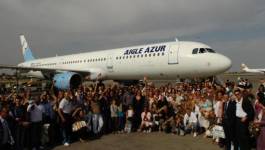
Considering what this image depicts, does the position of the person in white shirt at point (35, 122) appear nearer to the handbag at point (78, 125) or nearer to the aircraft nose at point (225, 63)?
the handbag at point (78, 125)

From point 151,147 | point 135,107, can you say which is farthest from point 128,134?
point 151,147

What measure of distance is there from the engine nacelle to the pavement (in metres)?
12.8

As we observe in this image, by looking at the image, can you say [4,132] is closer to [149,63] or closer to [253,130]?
[253,130]

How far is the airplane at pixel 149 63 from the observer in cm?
1938

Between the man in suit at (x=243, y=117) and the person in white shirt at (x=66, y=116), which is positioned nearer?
the man in suit at (x=243, y=117)

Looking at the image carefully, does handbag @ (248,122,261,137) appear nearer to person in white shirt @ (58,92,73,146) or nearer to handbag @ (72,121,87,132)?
handbag @ (72,121,87,132)

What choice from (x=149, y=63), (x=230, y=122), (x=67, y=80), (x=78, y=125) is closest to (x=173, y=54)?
(x=149, y=63)

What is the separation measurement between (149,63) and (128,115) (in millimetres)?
9565

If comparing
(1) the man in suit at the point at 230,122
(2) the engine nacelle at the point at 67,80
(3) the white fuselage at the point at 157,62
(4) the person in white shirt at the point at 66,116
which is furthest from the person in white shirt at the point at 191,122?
(2) the engine nacelle at the point at 67,80

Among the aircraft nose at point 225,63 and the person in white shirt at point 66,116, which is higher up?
the aircraft nose at point 225,63

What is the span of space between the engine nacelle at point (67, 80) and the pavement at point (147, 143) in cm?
1278

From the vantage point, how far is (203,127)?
12.0 m

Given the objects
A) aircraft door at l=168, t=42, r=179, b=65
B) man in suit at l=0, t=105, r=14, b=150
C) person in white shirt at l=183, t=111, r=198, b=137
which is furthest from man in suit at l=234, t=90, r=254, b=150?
aircraft door at l=168, t=42, r=179, b=65

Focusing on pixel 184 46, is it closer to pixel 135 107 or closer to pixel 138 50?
pixel 138 50
